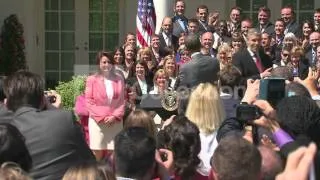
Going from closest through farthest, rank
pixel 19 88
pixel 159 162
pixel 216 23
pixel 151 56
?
pixel 159 162 < pixel 19 88 < pixel 151 56 < pixel 216 23

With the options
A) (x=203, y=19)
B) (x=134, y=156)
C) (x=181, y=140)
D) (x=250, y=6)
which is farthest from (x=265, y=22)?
(x=134, y=156)

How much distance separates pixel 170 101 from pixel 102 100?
0.80 metres

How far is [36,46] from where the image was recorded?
1639 cm

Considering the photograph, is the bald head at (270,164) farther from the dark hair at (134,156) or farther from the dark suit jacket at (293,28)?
the dark suit jacket at (293,28)

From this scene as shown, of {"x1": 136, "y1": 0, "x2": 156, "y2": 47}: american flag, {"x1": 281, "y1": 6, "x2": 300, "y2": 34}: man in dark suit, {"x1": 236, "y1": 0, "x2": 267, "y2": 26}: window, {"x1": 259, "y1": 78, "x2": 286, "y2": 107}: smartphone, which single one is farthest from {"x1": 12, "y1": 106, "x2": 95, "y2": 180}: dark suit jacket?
{"x1": 236, "y1": 0, "x2": 267, "y2": 26}: window

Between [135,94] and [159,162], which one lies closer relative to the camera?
[159,162]

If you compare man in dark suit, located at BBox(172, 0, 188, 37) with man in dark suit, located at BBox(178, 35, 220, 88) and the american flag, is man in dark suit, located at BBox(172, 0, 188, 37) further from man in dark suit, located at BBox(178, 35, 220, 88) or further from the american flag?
man in dark suit, located at BBox(178, 35, 220, 88)

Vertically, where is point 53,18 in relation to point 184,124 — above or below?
above

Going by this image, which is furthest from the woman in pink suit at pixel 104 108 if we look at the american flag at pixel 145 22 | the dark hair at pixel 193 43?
the american flag at pixel 145 22

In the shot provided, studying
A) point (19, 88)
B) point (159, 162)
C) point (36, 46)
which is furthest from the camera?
point (36, 46)

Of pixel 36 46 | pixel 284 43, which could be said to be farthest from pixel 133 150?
pixel 36 46

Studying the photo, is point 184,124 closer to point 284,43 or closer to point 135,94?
point 135,94

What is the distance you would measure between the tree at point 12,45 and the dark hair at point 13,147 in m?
11.6

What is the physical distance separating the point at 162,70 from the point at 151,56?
2.86 ft
